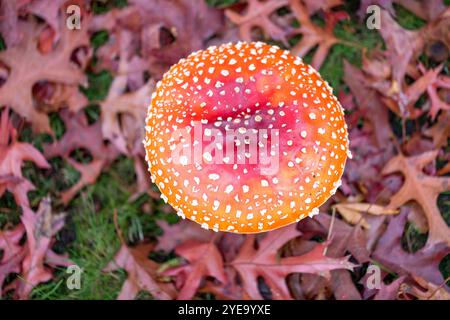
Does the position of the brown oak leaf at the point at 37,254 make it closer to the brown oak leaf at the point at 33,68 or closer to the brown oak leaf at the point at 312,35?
the brown oak leaf at the point at 33,68

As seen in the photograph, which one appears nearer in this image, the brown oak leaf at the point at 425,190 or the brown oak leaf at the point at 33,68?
the brown oak leaf at the point at 425,190

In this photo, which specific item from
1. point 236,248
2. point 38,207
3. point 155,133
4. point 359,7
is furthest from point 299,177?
point 38,207

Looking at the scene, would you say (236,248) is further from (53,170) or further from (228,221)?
(53,170)

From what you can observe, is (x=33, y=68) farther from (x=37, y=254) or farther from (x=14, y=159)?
(x=37, y=254)

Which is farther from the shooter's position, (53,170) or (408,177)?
(53,170)

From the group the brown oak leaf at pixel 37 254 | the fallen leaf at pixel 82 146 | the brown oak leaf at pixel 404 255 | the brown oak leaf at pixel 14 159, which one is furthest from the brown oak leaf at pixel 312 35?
the brown oak leaf at pixel 37 254
